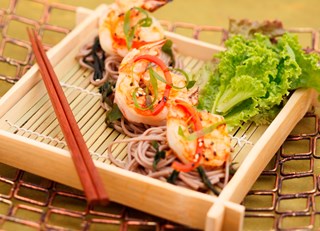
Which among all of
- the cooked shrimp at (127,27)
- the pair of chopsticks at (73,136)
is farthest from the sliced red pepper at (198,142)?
the cooked shrimp at (127,27)

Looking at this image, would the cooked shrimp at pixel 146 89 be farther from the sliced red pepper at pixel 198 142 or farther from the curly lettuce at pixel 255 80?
the curly lettuce at pixel 255 80

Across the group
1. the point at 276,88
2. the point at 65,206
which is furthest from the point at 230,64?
the point at 65,206

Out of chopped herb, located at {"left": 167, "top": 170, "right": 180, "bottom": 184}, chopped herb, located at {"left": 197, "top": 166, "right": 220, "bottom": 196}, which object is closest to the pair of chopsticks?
chopped herb, located at {"left": 167, "top": 170, "right": 180, "bottom": 184}

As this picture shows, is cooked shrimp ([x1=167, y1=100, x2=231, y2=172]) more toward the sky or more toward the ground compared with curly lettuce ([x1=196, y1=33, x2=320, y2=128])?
more toward the ground

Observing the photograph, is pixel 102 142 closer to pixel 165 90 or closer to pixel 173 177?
pixel 165 90

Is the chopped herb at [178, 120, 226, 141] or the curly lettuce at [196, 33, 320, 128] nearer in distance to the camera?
the chopped herb at [178, 120, 226, 141]

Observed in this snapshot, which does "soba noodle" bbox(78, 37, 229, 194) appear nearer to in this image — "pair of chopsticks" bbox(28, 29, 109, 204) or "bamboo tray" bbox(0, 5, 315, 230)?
"bamboo tray" bbox(0, 5, 315, 230)
